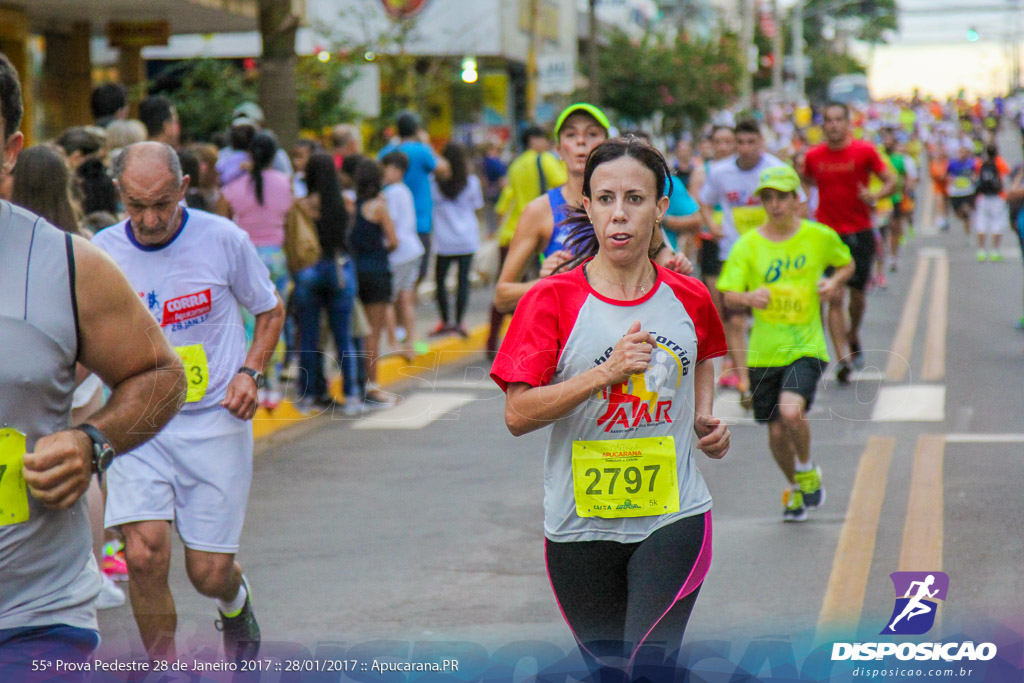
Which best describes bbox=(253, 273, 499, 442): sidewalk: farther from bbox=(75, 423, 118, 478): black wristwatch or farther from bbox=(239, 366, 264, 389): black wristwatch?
bbox=(75, 423, 118, 478): black wristwatch

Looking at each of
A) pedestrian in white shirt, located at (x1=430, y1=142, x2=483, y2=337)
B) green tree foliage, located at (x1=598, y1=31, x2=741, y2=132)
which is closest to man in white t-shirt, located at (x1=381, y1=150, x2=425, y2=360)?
pedestrian in white shirt, located at (x1=430, y1=142, x2=483, y2=337)

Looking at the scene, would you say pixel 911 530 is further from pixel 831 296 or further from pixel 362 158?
pixel 362 158

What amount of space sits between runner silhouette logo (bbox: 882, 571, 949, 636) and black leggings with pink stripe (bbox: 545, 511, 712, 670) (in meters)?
0.98

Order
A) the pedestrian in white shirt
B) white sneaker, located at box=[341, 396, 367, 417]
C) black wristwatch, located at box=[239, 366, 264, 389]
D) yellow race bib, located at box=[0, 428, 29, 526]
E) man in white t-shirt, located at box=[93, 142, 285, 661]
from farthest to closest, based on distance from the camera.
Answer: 1. the pedestrian in white shirt
2. white sneaker, located at box=[341, 396, 367, 417]
3. black wristwatch, located at box=[239, 366, 264, 389]
4. man in white t-shirt, located at box=[93, 142, 285, 661]
5. yellow race bib, located at box=[0, 428, 29, 526]

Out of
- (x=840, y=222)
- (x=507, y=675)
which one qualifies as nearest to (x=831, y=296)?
(x=507, y=675)

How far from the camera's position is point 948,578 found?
19.3 feet

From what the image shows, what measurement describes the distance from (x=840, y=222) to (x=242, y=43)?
18.4 metres

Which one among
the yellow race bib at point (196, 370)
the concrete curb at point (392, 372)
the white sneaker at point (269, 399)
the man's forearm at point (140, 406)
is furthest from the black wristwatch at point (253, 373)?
the white sneaker at point (269, 399)

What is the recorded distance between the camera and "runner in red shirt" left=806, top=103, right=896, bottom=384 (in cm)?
1198

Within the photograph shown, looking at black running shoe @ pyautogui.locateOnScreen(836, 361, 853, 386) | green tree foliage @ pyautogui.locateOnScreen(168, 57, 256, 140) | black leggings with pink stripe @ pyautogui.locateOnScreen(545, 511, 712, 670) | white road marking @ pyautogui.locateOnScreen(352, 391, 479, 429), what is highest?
green tree foliage @ pyautogui.locateOnScreen(168, 57, 256, 140)

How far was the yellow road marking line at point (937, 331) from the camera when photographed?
12030 millimetres

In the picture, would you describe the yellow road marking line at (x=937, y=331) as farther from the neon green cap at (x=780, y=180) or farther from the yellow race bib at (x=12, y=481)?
the yellow race bib at (x=12, y=481)

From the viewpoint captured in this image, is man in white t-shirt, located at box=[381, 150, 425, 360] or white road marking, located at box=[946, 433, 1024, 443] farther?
man in white t-shirt, located at box=[381, 150, 425, 360]

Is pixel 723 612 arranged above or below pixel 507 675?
below
